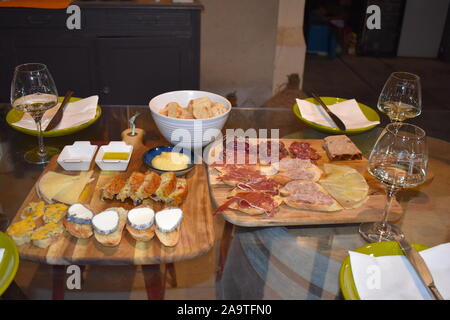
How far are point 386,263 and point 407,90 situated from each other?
740 mm

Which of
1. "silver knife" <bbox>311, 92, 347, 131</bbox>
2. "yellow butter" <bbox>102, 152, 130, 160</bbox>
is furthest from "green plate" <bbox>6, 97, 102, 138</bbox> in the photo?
"silver knife" <bbox>311, 92, 347, 131</bbox>

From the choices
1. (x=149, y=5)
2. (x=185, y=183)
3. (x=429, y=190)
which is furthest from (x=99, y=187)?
(x=149, y=5)

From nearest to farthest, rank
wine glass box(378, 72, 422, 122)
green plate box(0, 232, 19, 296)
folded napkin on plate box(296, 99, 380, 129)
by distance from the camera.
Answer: green plate box(0, 232, 19, 296) < wine glass box(378, 72, 422, 122) < folded napkin on plate box(296, 99, 380, 129)

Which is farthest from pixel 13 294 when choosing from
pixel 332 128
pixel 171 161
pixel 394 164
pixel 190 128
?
pixel 332 128

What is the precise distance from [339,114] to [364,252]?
2.88 feet

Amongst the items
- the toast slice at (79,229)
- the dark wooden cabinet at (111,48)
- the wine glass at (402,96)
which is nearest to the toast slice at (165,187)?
A: the toast slice at (79,229)

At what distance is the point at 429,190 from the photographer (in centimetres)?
136

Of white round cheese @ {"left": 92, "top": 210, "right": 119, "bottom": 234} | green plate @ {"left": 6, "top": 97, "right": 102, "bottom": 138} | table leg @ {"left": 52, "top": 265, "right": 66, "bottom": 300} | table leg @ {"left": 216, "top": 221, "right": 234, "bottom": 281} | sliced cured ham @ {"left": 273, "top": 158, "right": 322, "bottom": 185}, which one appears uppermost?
green plate @ {"left": 6, "top": 97, "right": 102, "bottom": 138}

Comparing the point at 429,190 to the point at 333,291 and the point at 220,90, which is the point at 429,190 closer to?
the point at 333,291

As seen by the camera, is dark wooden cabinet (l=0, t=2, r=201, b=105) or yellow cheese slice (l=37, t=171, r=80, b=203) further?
dark wooden cabinet (l=0, t=2, r=201, b=105)

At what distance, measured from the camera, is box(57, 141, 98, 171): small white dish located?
4.49 ft

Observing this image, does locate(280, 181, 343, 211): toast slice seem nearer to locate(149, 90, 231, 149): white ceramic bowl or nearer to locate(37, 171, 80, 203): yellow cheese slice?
locate(149, 90, 231, 149): white ceramic bowl

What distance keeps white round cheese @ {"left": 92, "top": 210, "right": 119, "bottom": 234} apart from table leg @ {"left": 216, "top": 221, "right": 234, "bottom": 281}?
27 centimetres

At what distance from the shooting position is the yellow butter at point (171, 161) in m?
1.39
